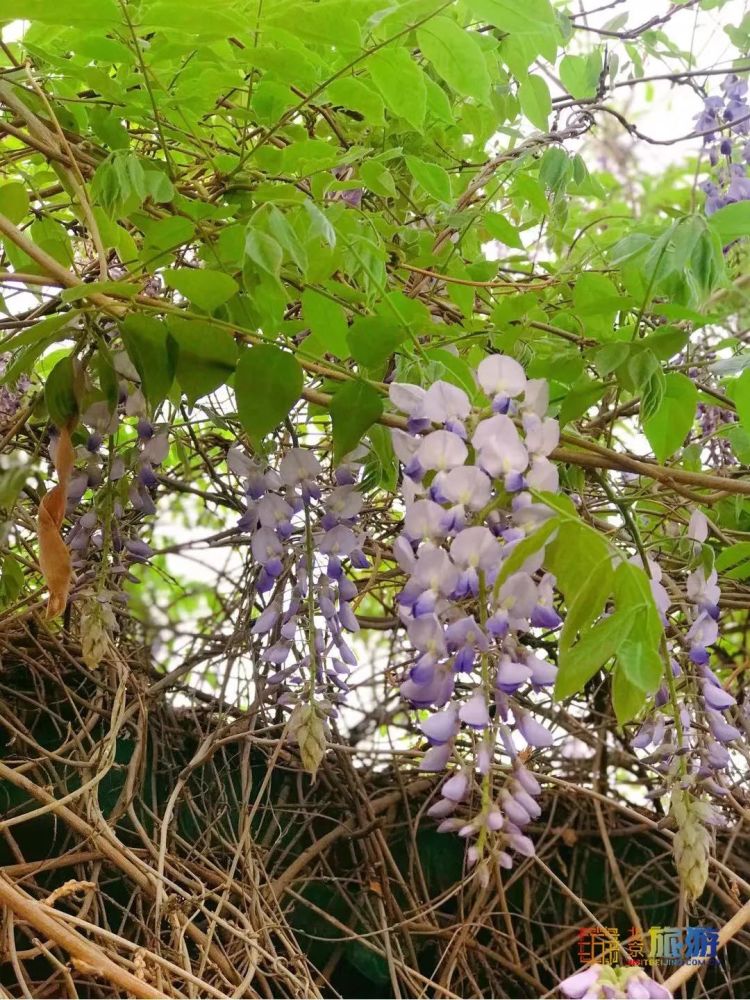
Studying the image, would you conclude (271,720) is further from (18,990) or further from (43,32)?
(43,32)

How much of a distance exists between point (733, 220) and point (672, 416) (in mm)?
193

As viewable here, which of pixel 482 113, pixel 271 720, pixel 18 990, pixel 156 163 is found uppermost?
→ pixel 482 113

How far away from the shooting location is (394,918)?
1326mm

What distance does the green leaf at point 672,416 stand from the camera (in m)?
0.95

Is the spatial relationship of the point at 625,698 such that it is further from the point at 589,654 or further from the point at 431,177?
the point at 431,177

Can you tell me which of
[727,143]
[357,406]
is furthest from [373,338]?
[727,143]

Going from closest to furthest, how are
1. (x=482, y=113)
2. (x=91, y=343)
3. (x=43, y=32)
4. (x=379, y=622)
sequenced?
1. (x=91, y=343)
2. (x=43, y=32)
3. (x=482, y=113)
4. (x=379, y=622)

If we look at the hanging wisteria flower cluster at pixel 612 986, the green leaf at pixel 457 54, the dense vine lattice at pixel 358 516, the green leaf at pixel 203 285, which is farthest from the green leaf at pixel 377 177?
the hanging wisteria flower cluster at pixel 612 986

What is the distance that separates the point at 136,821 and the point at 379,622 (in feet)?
1.73

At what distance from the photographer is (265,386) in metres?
0.87

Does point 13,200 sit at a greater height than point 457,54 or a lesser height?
lesser

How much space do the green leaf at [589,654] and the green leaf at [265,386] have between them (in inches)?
13.1

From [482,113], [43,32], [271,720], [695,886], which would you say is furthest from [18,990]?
[482,113]

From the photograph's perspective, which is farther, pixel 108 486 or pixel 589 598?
pixel 108 486
